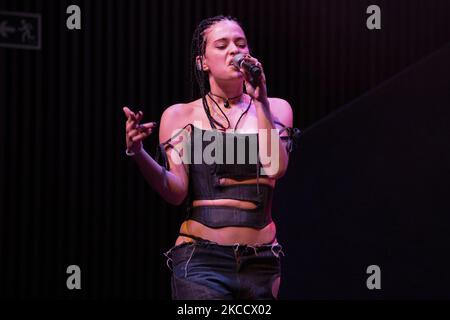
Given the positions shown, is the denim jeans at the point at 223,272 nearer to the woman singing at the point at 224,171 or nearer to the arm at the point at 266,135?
the woman singing at the point at 224,171

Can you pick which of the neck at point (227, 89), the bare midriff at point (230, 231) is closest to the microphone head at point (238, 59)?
the neck at point (227, 89)

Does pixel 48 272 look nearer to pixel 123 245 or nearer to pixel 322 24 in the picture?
pixel 123 245

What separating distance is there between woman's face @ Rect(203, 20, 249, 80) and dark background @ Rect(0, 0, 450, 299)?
3.75ft

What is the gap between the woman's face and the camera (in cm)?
232

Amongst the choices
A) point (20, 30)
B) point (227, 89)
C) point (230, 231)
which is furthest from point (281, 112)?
point (20, 30)

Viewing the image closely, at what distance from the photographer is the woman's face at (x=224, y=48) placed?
91.4 inches

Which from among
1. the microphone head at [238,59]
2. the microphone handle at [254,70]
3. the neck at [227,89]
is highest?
the microphone head at [238,59]

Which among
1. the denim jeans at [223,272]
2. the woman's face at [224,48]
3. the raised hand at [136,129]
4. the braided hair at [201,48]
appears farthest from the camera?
the braided hair at [201,48]

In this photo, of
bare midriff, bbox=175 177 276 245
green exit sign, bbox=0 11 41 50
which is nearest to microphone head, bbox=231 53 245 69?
bare midriff, bbox=175 177 276 245

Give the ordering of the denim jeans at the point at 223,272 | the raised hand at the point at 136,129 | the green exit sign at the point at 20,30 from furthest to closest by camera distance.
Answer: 1. the green exit sign at the point at 20,30
2. the denim jeans at the point at 223,272
3. the raised hand at the point at 136,129

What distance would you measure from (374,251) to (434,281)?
32 centimetres

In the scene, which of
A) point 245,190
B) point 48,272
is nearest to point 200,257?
point 245,190

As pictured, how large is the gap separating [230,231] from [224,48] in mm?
595

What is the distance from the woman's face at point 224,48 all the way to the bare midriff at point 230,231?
0.35m
